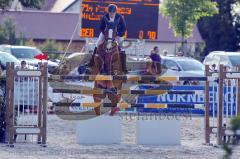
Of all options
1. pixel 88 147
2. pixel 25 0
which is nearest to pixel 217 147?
pixel 88 147

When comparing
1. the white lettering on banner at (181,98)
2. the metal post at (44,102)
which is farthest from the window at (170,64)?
the metal post at (44,102)

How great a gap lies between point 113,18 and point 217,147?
4825 mm

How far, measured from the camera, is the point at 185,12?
149 ft

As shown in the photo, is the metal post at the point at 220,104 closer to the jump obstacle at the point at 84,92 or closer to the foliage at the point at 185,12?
the jump obstacle at the point at 84,92

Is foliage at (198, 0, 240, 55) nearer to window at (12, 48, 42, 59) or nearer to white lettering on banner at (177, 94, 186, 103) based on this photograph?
window at (12, 48, 42, 59)

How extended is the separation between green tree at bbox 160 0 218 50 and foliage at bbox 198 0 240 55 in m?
13.3

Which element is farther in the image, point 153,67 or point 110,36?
point 153,67

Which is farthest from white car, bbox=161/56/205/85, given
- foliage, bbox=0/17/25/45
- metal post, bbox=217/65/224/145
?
foliage, bbox=0/17/25/45

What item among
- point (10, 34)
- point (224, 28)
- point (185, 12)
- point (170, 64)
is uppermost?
point (185, 12)

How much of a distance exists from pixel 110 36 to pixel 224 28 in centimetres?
4284

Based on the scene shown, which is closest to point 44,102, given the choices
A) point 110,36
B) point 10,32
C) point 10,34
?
point 110,36

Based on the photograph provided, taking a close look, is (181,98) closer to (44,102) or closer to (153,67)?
(153,67)

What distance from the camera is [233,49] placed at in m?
60.8

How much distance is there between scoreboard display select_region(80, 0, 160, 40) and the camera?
2894 centimetres
